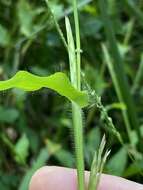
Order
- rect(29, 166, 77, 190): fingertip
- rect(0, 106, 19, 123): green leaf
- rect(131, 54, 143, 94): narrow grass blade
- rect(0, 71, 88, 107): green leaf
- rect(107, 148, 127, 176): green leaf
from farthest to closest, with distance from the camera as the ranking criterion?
rect(131, 54, 143, 94): narrow grass blade < rect(0, 106, 19, 123): green leaf < rect(107, 148, 127, 176): green leaf < rect(29, 166, 77, 190): fingertip < rect(0, 71, 88, 107): green leaf

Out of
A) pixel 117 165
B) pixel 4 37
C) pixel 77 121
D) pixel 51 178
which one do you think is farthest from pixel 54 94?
pixel 77 121

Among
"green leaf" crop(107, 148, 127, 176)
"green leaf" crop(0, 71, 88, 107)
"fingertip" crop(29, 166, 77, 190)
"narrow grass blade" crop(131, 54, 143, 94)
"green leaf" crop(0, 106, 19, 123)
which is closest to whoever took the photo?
"green leaf" crop(0, 71, 88, 107)

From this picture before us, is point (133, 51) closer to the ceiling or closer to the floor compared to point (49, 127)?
closer to the ceiling

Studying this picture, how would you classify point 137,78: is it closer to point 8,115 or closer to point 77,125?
point 8,115

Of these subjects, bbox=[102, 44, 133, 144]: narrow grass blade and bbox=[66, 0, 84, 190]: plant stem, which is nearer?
bbox=[66, 0, 84, 190]: plant stem

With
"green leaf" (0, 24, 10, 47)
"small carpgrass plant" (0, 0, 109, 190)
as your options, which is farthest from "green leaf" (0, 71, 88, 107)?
"green leaf" (0, 24, 10, 47)

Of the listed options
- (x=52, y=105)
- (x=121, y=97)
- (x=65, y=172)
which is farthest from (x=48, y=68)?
(x=65, y=172)

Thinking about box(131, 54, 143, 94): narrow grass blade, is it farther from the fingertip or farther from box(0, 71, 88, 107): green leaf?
box(0, 71, 88, 107): green leaf

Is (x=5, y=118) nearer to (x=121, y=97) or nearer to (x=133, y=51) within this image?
(x=121, y=97)
